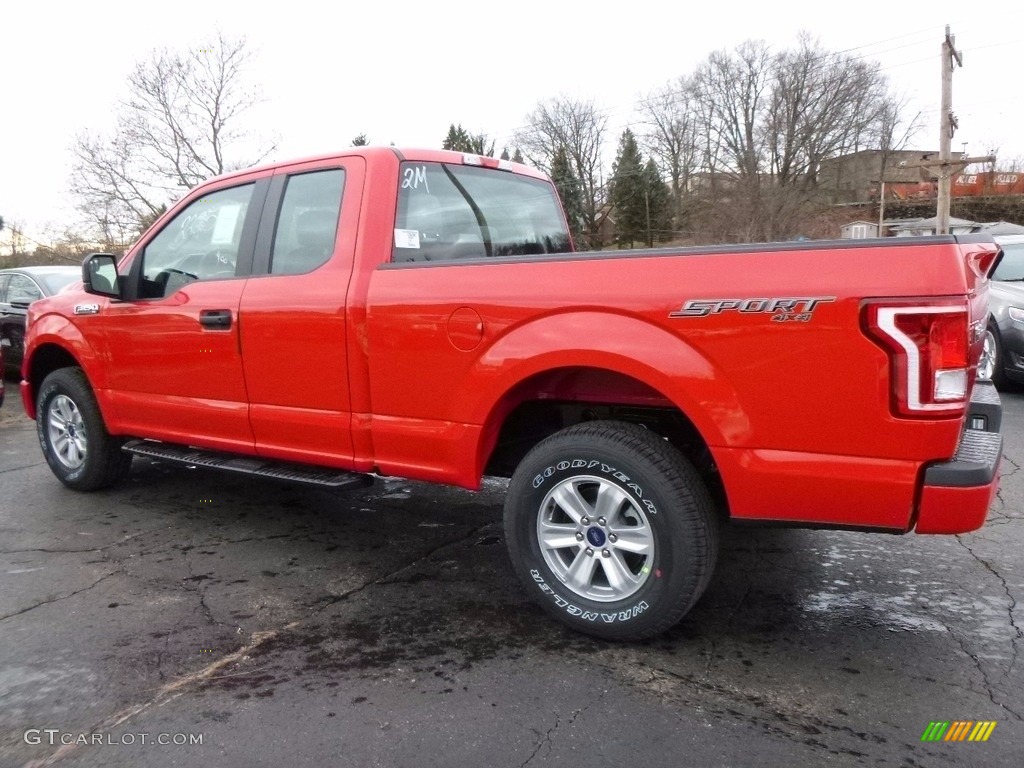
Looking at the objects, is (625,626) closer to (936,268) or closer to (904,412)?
(904,412)

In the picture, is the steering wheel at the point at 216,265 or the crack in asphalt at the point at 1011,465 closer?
the steering wheel at the point at 216,265

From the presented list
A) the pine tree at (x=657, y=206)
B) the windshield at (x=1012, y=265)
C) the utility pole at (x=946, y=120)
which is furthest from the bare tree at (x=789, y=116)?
the windshield at (x=1012, y=265)

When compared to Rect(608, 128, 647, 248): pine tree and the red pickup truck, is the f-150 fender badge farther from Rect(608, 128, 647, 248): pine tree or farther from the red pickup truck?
Rect(608, 128, 647, 248): pine tree

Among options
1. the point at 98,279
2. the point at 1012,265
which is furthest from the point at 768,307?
the point at 1012,265

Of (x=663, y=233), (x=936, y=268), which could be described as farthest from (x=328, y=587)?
(x=663, y=233)

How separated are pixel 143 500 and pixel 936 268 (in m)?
4.67

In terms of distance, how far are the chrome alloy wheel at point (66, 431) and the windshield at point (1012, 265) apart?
30.2ft

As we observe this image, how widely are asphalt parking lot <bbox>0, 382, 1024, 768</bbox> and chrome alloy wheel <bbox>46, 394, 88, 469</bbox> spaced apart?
2.60ft

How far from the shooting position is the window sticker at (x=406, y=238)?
144 inches

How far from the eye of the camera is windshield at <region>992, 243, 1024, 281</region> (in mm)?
9047

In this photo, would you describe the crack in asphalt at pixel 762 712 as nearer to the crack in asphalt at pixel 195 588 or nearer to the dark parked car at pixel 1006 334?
the crack in asphalt at pixel 195 588

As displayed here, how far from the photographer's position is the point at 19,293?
956cm

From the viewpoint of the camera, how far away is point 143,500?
5113 mm

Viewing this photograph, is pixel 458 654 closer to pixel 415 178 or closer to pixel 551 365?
pixel 551 365
